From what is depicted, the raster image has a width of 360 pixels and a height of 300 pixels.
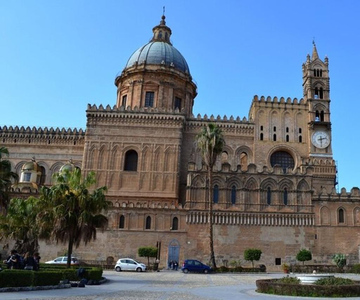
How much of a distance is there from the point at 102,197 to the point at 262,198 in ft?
60.2

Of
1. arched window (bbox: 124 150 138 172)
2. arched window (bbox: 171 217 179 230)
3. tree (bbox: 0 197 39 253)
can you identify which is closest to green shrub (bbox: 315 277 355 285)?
tree (bbox: 0 197 39 253)

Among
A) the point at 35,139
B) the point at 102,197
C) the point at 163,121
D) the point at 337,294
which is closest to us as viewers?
the point at 337,294

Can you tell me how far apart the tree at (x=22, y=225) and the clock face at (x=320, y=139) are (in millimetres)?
28858

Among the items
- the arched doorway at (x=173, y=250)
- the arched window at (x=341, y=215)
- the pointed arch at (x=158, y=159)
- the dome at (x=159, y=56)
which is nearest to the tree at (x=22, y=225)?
the arched doorway at (x=173, y=250)

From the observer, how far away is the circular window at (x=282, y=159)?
144 ft

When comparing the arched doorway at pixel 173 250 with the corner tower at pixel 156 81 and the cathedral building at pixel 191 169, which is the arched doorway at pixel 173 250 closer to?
the cathedral building at pixel 191 169

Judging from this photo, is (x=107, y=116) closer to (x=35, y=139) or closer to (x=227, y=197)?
(x=35, y=139)

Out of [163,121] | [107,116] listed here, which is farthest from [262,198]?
[107,116]

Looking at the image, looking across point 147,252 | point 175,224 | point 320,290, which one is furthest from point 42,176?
point 320,290

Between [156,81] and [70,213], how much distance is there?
28.6 metres

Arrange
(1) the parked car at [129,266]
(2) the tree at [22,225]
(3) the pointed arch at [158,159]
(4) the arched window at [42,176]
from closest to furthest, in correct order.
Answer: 1. (2) the tree at [22,225]
2. (1) the parked car at [129,266]
3. (3) the pointed arch at [158,159]
4. (4) the arched window at [42,176]

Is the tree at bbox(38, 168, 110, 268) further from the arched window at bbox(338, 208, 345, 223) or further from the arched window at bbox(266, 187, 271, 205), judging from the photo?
the arched window at bbox(338, 208, 345, 223)

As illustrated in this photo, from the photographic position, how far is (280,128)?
44.5m

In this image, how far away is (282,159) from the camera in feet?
145
